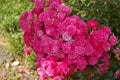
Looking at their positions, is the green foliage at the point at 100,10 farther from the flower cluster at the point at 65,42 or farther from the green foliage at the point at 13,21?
the green foliage at the point at 13,21

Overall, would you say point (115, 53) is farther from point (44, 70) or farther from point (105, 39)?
point (44, 70)

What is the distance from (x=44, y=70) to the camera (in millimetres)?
2965

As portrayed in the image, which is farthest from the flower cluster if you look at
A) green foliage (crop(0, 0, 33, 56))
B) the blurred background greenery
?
green foliage (crop(0, 0, 33, 56))

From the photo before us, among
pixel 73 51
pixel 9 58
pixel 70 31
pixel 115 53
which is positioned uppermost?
pixel 70 31

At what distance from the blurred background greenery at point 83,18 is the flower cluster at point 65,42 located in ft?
1.96

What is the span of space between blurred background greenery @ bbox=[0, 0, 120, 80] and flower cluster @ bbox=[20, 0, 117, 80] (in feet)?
1.96

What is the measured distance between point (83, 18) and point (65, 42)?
78 centimetres

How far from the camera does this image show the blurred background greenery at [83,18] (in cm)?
364

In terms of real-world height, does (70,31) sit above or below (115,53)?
above

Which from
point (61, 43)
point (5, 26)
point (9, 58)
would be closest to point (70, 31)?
point (61, 43)

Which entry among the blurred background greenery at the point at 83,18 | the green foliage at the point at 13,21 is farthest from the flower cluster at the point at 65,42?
the green foliage at the point at 13,21

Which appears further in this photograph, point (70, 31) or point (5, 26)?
point (5, 26)

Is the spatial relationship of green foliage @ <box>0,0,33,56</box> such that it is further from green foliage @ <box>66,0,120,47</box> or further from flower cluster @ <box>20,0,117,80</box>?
flower cluster @ <box>20,0,117,80</box>

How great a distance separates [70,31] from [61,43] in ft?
0.49
